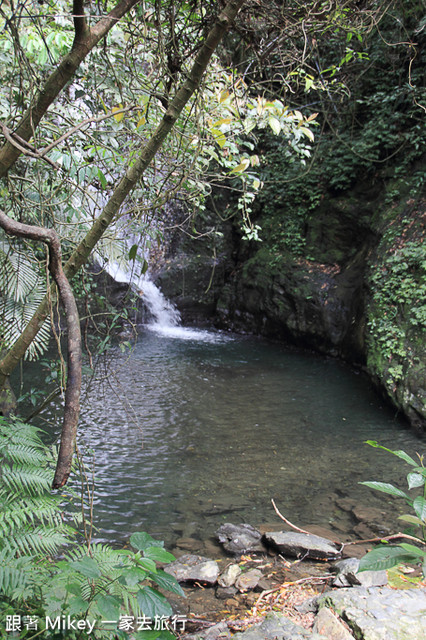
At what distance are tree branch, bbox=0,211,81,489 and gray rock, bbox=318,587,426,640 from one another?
1.64 m

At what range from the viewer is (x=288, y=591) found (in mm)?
2502

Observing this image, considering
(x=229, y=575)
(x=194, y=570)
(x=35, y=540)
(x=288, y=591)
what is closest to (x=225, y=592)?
(x=229, y=575)

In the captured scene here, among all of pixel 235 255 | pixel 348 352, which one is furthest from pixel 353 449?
pixel 235 255

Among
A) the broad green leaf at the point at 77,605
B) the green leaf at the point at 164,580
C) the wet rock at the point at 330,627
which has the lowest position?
the wet rock at the point at 330,627

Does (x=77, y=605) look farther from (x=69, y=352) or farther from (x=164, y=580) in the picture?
(x=69, y=352)

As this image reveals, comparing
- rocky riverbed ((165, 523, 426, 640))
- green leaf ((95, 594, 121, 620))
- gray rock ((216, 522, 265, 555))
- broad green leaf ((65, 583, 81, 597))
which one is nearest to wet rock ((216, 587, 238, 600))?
rocky riverbed ((165, 523, 426, 640))

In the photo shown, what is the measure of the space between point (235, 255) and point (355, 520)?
971 centimetres

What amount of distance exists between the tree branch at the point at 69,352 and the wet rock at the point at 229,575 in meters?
2.04

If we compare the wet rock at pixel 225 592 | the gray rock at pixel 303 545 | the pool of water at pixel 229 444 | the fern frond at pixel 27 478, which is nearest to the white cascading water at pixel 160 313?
the pool of water at pixel 229 444

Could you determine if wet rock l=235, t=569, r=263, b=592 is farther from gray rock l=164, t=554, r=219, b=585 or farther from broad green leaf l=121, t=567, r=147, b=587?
broad green leaf l=121, t=567, r=147, b=587

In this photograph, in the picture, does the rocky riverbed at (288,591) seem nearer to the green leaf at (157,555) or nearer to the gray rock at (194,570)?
the gray rock at (194,570)

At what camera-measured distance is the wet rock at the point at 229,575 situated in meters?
2.66

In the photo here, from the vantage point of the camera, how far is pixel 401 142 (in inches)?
322

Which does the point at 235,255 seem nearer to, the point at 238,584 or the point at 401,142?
the point at 401,142
